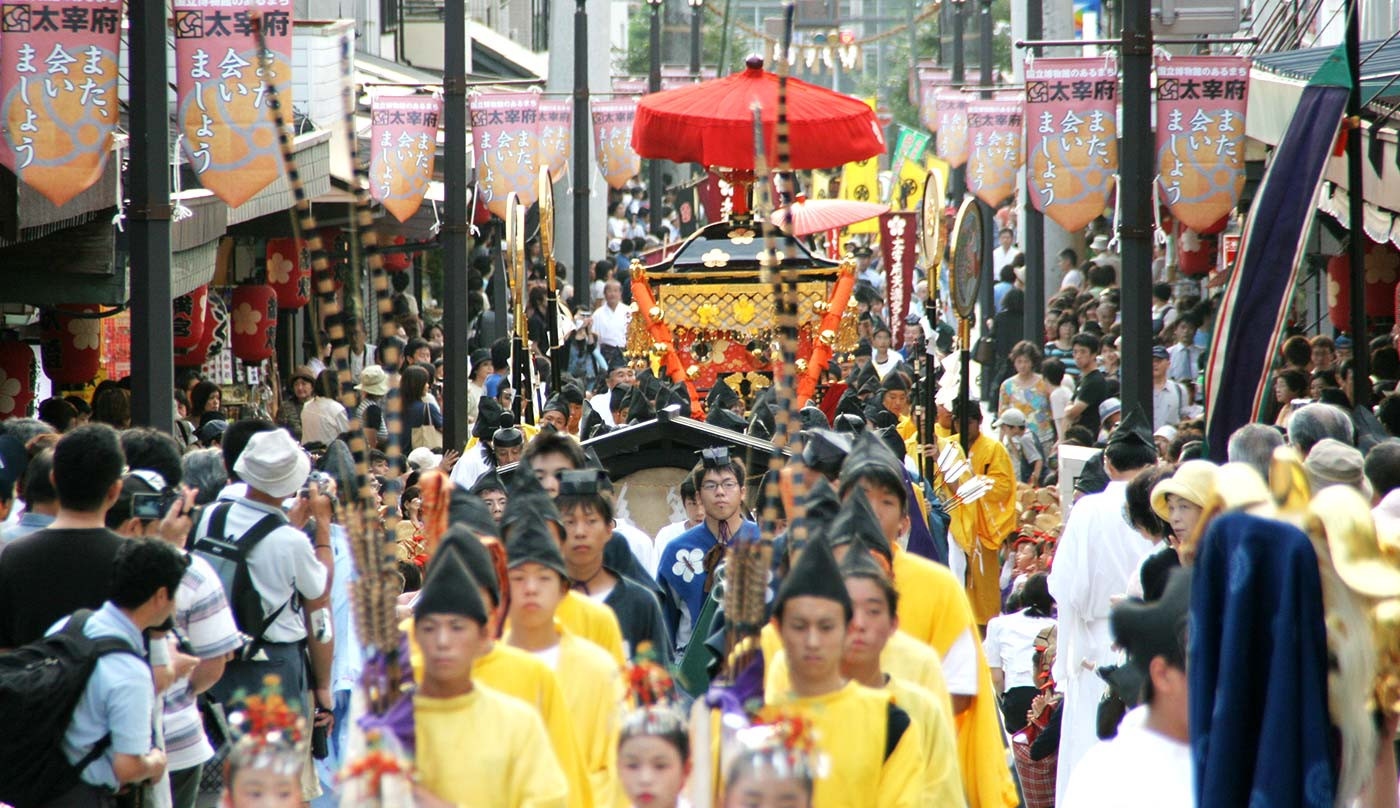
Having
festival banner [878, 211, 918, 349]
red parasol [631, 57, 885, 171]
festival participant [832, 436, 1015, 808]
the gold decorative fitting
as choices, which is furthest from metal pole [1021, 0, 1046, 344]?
festival participant [832, 436, 1015, 808]

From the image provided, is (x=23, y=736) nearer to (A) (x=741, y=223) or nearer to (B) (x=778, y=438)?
(B) (x=778, y=438)

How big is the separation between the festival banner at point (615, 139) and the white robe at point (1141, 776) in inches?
846

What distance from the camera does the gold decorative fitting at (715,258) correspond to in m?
14.8

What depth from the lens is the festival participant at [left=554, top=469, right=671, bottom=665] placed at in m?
6.84

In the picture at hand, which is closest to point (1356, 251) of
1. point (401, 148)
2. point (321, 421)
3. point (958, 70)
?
point (321, 421)

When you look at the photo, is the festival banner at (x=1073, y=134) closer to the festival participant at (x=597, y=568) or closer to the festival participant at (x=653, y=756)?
the festival participant at (x=597, y=568)

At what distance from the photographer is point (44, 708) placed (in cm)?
561

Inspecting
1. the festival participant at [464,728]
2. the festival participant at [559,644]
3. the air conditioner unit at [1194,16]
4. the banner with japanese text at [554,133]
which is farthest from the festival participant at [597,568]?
the air conditioner unit at [1194,16]

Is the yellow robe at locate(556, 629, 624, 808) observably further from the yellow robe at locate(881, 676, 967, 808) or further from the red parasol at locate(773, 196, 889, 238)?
the red parasol at locate(773, 196, 889, 238)

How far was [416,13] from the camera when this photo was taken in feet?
117

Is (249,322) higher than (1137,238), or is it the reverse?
(1137,238)

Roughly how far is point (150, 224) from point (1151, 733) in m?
5.83

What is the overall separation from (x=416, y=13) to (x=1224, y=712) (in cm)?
3288

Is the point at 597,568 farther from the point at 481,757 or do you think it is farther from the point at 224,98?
the point at 224,98
